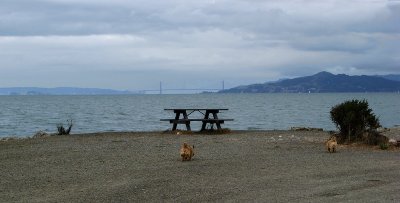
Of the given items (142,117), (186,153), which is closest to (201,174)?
Answer: (186,153)

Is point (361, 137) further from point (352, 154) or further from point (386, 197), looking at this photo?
point (386, 197)

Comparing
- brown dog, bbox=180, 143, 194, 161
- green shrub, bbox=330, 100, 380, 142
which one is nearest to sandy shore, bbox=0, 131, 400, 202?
brown dog, bbox=180, 143, 194, 161

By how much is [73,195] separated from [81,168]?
2.96 metres

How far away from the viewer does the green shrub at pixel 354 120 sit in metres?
16.4

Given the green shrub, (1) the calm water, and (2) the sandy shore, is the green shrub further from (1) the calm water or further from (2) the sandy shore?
(1) the calm water

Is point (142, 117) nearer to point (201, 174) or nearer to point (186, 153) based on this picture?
point (186, 153)

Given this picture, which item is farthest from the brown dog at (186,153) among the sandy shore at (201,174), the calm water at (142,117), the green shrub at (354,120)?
the calm water at (142,117)

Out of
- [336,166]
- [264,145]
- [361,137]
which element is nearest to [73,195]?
[336,166]

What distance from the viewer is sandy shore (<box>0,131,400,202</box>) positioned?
8.68 metres

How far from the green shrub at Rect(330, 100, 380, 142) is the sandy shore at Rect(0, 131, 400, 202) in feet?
2.67

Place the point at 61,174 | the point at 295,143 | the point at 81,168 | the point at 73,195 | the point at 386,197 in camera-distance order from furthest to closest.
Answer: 1. the point at 295,143
2. the point at 81,168
3. the point at 61,174
4. the point at 73,195
5. the point at 386,197

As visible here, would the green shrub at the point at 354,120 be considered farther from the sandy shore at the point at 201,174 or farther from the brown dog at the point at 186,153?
the brown dog at the point at 186,153

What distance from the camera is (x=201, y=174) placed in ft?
35.3

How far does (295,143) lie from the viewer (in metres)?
17.2
